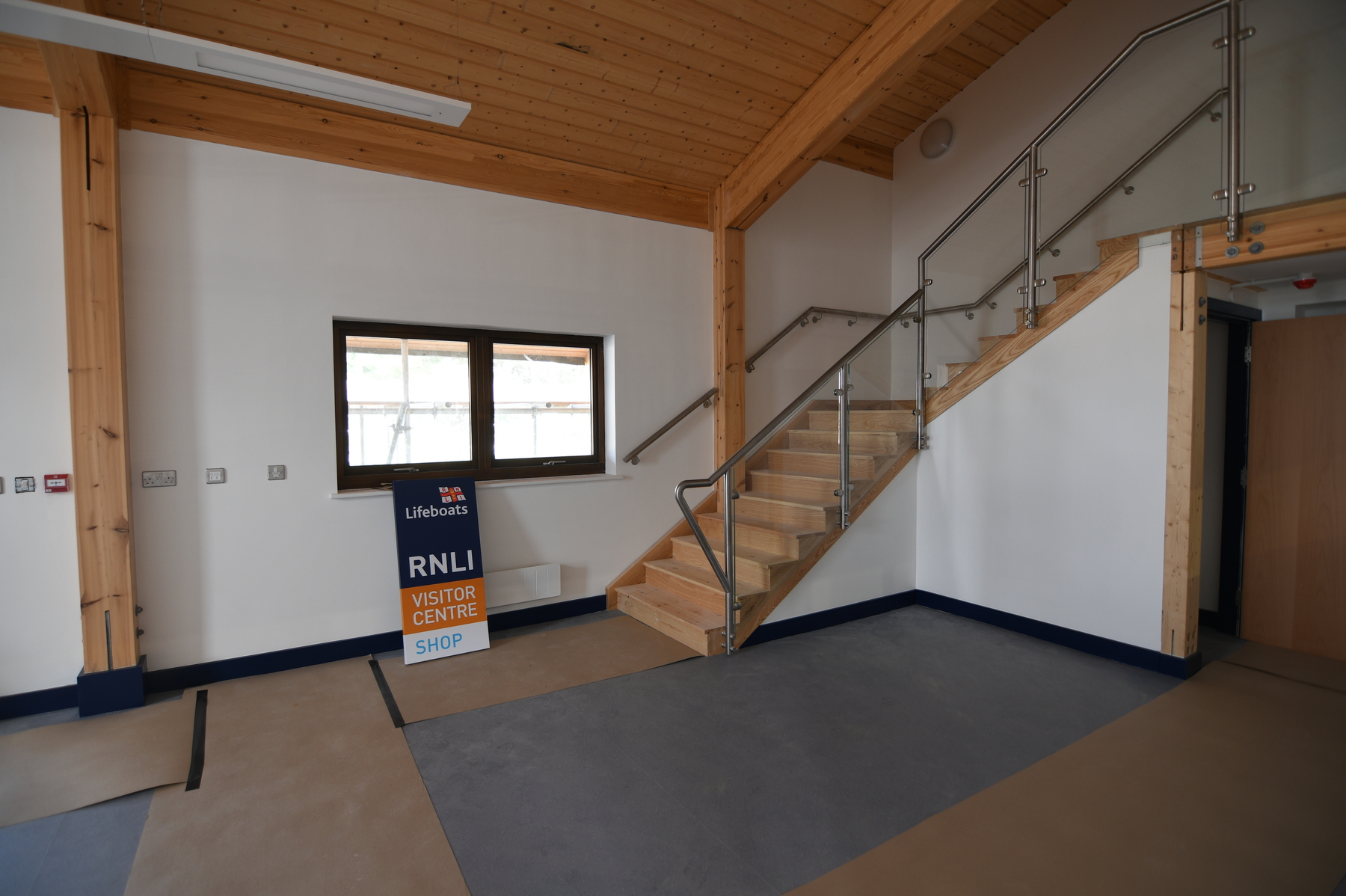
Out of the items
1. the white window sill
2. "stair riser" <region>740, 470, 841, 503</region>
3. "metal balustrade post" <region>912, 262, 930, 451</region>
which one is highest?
"metal balustrade post" <region>912, 262, 930, 451</region>

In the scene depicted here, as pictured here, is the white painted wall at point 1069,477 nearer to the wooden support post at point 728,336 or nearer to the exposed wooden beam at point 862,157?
the wooden support post at point 728,336

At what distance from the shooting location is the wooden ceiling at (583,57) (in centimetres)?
328

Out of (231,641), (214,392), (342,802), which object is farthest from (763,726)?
(214,392)

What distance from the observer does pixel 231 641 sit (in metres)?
3.59

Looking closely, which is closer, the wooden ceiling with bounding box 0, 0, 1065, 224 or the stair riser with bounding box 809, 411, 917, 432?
the wooden ceiling with bounding box 0, 0, 1065, 224

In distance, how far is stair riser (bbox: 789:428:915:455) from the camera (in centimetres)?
452

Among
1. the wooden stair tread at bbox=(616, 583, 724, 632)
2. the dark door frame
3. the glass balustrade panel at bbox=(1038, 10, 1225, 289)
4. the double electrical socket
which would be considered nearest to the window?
the double electrical socket

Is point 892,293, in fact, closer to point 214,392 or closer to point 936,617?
point 936,617

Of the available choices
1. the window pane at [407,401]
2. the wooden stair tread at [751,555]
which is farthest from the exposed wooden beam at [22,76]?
the wooden stair tread at [751,555]

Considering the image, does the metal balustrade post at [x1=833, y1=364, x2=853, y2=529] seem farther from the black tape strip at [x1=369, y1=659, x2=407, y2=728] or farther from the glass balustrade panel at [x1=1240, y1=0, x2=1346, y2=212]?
the black tape strip at [x1=369, y1=659, x2=407, y2=728]

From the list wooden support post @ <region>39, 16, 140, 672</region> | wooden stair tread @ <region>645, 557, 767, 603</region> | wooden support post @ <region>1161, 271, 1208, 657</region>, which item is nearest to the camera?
wooden support post @ <region>39, 16, 140, 672</region>

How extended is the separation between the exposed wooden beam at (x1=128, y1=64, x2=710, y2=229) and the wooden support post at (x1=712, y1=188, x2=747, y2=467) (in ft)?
1.12

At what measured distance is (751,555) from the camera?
4379 mm

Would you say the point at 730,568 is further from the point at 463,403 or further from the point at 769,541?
the point at 463,403
